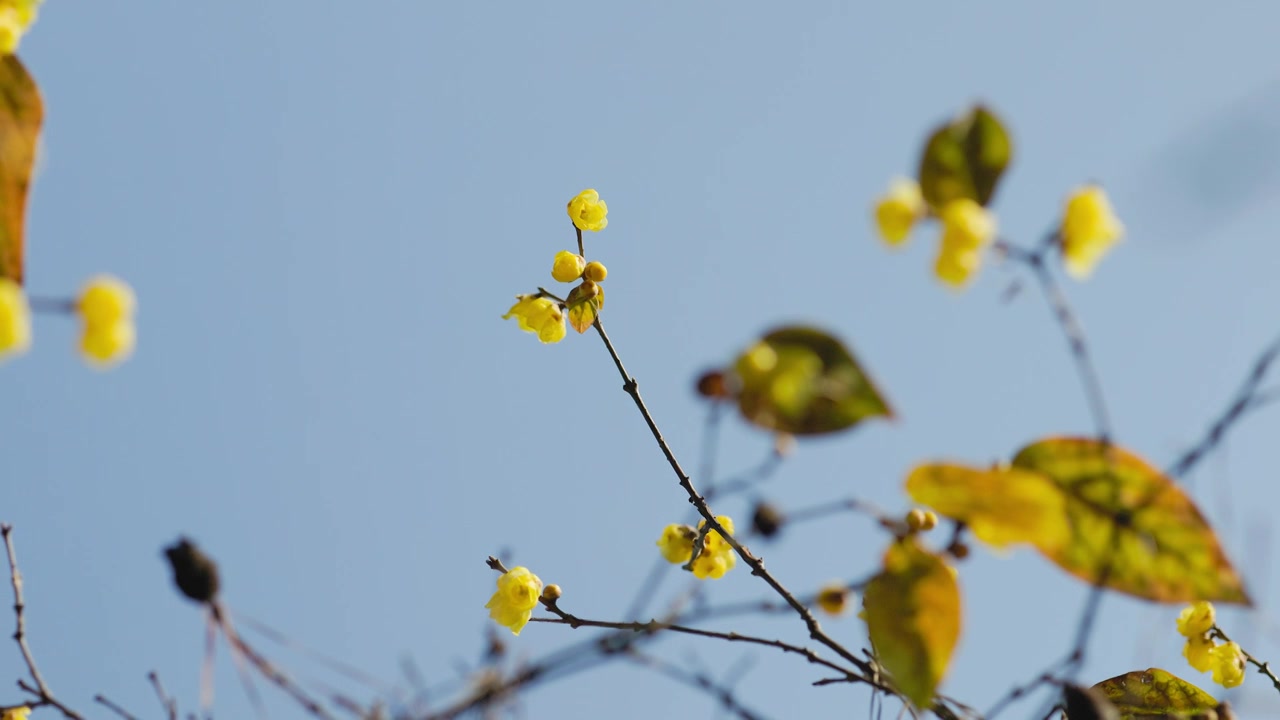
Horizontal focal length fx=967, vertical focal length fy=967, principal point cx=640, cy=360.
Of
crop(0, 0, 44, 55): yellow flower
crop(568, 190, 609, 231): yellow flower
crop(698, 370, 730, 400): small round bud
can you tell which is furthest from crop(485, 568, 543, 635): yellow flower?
crop(0, 0, 44, 55): yellow flower

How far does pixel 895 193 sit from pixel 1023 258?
17 cm

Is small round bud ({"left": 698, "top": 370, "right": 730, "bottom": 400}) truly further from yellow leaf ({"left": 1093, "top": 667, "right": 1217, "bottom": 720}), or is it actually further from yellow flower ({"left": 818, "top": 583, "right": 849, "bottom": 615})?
yellow leaf ({"left": 1093, "top": 667, "right": 1217, "bottom": 720})

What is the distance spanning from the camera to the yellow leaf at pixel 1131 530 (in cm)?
109

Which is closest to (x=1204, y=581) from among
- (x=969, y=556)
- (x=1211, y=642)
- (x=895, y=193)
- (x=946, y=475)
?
(x=946, y=475)

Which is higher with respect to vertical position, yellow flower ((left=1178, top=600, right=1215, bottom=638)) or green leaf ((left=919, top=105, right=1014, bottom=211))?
green leaf ((left=919, top=105, right=1014, bottom=211))

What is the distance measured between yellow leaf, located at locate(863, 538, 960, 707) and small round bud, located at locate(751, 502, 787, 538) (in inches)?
5.6

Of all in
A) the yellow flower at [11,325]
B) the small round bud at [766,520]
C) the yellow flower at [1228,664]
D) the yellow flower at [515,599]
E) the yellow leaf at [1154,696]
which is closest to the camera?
the yellow flower at [11,325]

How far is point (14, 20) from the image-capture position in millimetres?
1188

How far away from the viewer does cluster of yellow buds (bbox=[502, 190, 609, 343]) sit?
1.81 meters

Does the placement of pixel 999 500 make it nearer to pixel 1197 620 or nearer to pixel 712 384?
pixel 712 384

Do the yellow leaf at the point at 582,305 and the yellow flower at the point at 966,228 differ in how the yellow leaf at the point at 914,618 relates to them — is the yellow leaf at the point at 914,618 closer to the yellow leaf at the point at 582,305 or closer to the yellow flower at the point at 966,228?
the yellow flower at the point at 966,228

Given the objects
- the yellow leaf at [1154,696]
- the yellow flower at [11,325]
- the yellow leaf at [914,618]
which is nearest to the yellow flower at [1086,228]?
the yellow leaf at [914,618]

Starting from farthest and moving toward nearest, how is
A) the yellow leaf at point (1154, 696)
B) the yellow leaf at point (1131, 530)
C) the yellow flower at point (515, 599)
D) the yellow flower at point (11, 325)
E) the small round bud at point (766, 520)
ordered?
the yellow flower at point (515, 599) < the yellow leaf at point (1154, 696) < the small round bud at point (766, 520) < the yellow leaf at point (1131, 530) < the yellow flower at point (11, 325)

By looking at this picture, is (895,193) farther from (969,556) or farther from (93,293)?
(93,293)
